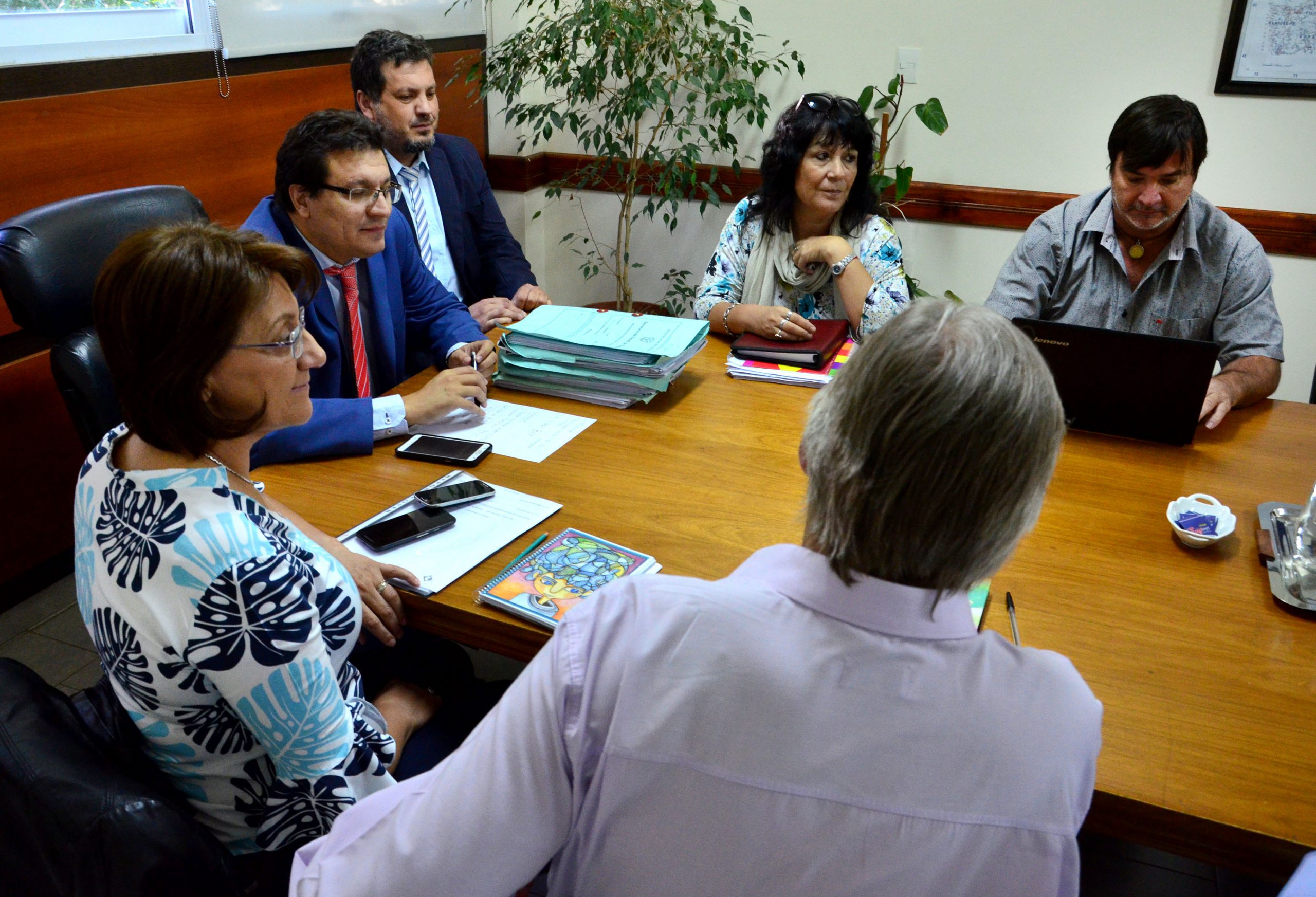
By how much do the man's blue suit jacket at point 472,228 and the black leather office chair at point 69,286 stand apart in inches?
52.7

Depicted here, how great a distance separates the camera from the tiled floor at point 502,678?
1756 mm

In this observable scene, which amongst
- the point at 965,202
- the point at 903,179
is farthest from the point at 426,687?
the point at 965,202

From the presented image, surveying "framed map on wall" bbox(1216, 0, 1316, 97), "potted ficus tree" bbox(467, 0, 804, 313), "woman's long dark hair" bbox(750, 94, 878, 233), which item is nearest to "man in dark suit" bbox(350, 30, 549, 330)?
"potted ficus tree" bbox(467, 0, 804, 313)

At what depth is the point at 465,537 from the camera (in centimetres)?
141

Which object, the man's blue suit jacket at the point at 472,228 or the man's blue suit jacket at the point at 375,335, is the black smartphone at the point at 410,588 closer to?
the man's blue suit jacket at the point at 375,335

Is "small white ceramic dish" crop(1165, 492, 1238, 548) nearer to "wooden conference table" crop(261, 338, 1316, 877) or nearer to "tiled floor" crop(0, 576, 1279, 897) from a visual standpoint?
"wooden conference table" crop(261, 338, 1316, 877)

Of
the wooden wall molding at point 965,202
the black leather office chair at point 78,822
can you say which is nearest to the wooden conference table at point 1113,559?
the black leather office chair at point 78,822

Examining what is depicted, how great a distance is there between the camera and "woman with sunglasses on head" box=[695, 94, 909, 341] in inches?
91.9

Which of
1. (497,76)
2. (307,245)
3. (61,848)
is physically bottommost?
(61,848)

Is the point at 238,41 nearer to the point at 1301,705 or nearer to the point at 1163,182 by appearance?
the point at 1163,182

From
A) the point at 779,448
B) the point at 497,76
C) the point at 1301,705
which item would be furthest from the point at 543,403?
the point at 497,76

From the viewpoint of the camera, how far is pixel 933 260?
3801mm

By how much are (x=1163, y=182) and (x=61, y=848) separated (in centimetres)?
222

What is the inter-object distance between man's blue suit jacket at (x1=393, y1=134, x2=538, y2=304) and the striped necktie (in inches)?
3.1
